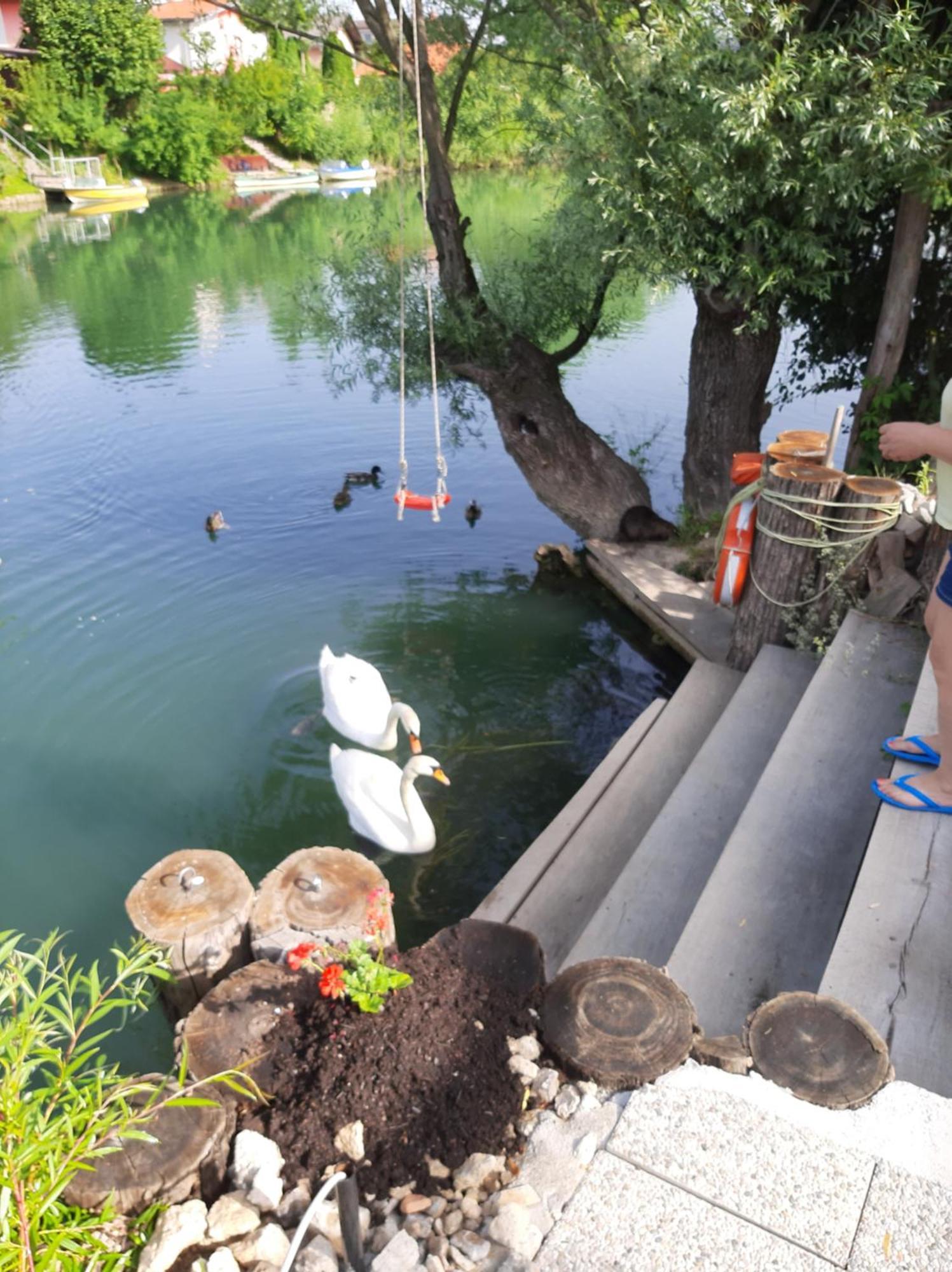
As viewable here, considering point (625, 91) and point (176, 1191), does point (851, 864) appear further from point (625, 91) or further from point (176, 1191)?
point (625, 91)

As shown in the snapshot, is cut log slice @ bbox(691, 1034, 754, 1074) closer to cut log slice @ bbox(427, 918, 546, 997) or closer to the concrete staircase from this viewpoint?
cut log slice @ bbox(427, 918, 546, 997)

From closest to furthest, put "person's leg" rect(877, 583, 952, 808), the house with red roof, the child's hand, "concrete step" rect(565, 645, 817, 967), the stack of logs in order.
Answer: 1. the child's hand
2. "person's leg" rect(877, 583, 952, 808)
3. "concrete step" rect(565, 645, 817, 967)
4. the stack of logs
5. the house with red roof

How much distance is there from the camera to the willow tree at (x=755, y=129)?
6289 mm

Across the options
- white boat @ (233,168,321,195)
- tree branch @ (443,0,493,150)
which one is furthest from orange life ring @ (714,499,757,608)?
white boat @ (233,168,321,195)

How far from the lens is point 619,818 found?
522 cm

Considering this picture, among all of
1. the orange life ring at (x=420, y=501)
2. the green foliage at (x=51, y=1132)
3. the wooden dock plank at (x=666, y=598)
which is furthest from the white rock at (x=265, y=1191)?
the orange life ring at (x=420, y=501)

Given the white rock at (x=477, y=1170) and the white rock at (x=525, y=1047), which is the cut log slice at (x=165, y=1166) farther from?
the white rock at (x=525, y=1047)

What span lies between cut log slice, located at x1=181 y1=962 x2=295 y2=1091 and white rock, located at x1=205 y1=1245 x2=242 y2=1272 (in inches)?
20.0

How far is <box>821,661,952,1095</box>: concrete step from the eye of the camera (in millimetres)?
3018

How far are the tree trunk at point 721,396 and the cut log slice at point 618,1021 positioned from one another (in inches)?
271

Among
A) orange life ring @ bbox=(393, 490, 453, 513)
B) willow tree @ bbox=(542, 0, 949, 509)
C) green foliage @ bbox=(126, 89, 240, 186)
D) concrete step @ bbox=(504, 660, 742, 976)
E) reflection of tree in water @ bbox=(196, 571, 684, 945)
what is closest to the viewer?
concrete step @ bbox=(504, 660, 742, 976)

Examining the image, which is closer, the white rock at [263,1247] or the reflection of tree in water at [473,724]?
the white rock at [263,1247]

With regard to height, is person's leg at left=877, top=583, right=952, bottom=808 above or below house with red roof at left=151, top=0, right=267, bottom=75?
below

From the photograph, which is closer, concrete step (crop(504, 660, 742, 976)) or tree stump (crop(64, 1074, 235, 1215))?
tree stump (crop(64, 1074, 235, 1215))
